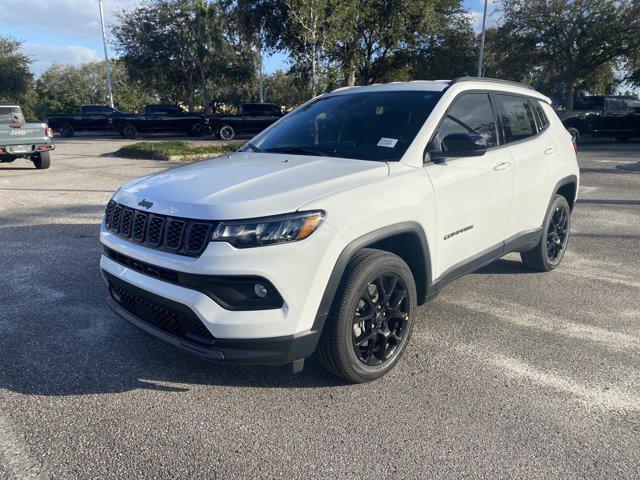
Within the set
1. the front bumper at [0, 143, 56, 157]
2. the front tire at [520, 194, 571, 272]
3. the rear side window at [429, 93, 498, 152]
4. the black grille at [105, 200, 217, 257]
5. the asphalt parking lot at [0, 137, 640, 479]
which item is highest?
the rear side window at [429, 93, 498, 152]

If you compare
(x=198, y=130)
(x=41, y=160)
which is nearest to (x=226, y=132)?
(x=198, y=130)

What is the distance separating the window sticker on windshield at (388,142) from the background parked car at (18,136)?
12023 mm

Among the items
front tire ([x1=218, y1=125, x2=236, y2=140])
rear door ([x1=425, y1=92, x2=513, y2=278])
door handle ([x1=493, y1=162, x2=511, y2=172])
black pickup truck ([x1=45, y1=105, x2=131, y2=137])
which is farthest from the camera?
black pickup truck ([x1=45, y1=105, x2=131, y2=137])

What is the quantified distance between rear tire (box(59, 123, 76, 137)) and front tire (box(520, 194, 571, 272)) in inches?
1105

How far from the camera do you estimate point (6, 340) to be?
3.65m

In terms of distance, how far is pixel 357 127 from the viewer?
149 inches

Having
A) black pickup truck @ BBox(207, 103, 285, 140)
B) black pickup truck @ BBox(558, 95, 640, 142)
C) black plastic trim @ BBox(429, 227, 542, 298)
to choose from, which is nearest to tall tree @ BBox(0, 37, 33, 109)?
black pickup truck @ BBox(207, 103, 285, 140)

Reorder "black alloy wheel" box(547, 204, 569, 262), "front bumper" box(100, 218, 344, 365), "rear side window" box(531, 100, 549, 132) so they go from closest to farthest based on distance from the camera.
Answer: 1. "front bumper" box(100, 218, 344, 365)
2. "rear side window" box(531, 100, 549, 132)
3. "black alloy wheel" box(547, 204, 569, 262)

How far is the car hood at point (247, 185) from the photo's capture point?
261 centimetres

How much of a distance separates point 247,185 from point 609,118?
21.8 meters

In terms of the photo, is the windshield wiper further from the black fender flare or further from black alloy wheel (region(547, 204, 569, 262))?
black alloy wheel (region(547, 204, 569, 262))

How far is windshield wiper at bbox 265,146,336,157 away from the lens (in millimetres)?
3590

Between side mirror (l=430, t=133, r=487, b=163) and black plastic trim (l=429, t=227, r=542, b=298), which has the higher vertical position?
side mirror (l=430, t=133, r=487, b=163)

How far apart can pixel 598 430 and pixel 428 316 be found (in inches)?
63.1
